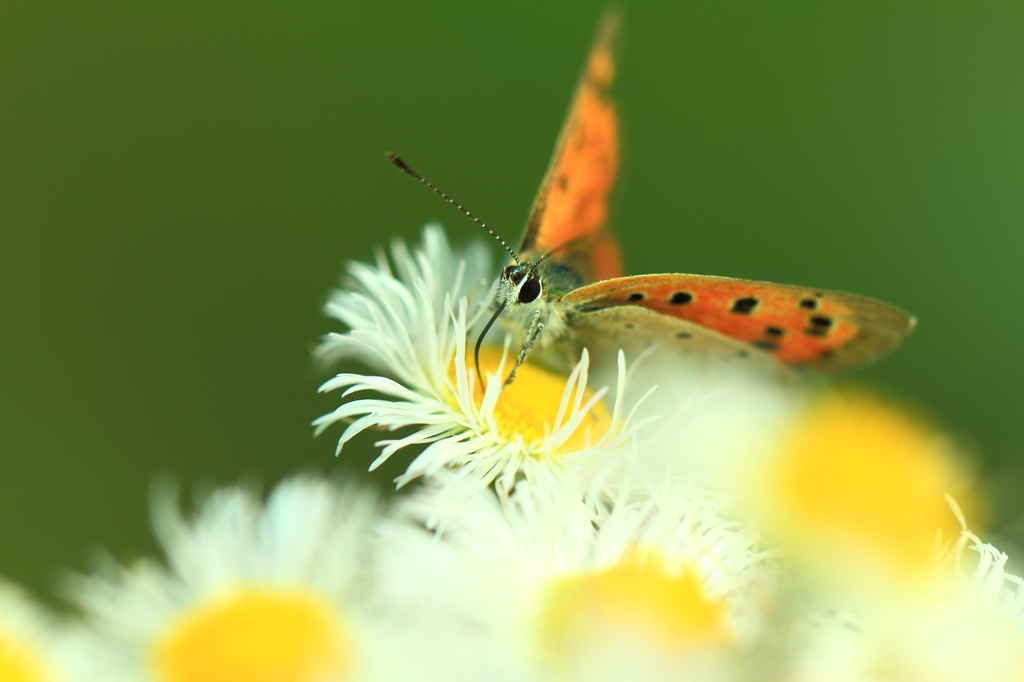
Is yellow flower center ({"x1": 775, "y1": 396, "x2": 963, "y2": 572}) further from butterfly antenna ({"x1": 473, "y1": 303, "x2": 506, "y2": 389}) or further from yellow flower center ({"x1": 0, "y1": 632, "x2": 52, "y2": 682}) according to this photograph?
yellow flower center ({"x1": 0, "y1": 632, "x2": 52, "y2": 682})

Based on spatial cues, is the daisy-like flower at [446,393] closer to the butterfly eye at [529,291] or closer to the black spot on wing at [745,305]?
the butterfly eye at [529,291]

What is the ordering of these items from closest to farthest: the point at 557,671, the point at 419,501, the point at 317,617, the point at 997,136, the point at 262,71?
the point at 557,671
the point at 419,501
the point at 317,617
the point at 262,71
the point at 997,136

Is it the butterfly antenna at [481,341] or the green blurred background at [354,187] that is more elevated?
the green blurred background at [354,187]

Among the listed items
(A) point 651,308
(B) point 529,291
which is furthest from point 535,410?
(A) point 651,308

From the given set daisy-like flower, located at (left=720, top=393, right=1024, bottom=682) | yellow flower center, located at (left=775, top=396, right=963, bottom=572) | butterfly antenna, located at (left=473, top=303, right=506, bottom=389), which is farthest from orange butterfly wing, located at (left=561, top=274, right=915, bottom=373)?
yellow flower center, located at (left=775, top=396, right=963, bottom=572)

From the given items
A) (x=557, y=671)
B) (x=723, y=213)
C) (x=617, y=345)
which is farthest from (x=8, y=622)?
(x=723, y=213)

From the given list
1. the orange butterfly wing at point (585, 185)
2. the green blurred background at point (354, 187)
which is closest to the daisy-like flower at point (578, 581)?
the orange butterfly wing at point (585, 185)

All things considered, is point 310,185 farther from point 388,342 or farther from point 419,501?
point 419,501
